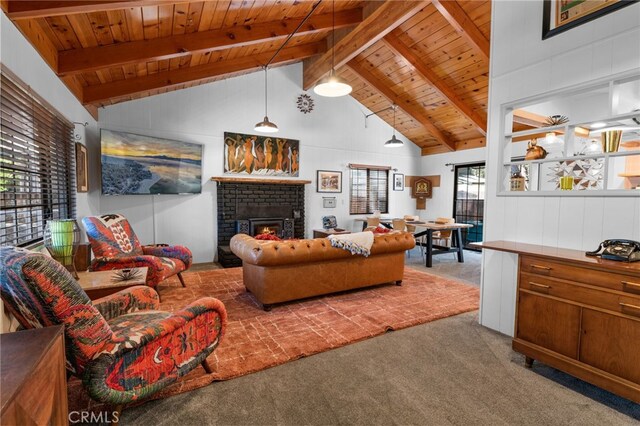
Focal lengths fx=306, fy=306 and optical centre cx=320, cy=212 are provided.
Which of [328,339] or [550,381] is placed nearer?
[550,381]

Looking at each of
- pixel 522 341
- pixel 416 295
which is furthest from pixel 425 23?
pixel 522 341

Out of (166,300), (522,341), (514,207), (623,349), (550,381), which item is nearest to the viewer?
(623,349)

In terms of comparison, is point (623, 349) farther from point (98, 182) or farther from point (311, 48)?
point (98, 182)

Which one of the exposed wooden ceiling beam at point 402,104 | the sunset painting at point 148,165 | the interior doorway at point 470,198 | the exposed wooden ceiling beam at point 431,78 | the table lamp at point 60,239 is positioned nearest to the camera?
the table lamp at point 60,239

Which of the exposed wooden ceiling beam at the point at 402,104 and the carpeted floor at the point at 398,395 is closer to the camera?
the carpeted floor at the point at 398,395

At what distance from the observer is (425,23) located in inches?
189

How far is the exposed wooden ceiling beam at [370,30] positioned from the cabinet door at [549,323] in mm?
3551

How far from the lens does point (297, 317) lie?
10.4 ft

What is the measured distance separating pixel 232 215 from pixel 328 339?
4059 millimetres

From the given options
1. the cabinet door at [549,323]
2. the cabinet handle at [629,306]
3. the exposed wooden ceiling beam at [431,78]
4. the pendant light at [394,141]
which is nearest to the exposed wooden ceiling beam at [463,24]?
the exposed wooden ceiling beam at [431,78]

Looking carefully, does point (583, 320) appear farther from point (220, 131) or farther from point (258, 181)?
point (220, 131)

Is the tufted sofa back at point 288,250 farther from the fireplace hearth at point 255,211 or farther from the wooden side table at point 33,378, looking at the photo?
the fireplace hearth at point 255,211

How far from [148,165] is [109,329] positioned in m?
4.48

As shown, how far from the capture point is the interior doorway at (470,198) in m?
7.45
